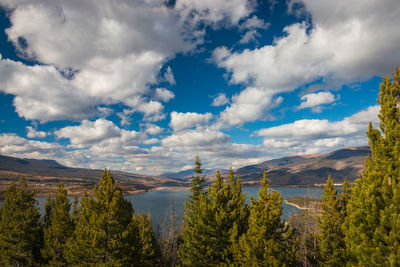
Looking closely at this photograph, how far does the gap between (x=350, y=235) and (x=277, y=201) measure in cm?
718

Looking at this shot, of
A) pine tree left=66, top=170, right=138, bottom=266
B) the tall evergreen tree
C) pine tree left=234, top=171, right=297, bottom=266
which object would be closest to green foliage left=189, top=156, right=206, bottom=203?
the tall evergreen tree

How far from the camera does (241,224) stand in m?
27.0

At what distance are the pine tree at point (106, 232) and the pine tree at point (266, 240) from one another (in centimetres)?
1208

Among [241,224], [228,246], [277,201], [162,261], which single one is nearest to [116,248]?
[228,246]

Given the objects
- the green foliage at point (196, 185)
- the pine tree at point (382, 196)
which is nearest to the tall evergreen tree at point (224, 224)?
the pine tree at point (382, 196)

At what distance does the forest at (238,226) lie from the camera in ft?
47.9

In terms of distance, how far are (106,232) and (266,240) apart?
17.0 metres

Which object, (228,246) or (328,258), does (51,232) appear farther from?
(328,258)

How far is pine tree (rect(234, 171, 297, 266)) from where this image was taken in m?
20.4

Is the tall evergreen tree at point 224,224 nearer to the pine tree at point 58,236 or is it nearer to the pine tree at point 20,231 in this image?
the pine tree at point 58,236

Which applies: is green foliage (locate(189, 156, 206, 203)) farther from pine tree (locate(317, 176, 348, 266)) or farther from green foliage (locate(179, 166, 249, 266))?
pine tree (locate(317, 176, 348, 266))

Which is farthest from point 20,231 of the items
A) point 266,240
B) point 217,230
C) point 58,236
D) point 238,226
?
point 266,240

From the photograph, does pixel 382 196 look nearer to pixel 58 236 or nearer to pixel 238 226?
pixel 238 226

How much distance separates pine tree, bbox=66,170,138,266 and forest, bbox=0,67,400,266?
0.10 metres
